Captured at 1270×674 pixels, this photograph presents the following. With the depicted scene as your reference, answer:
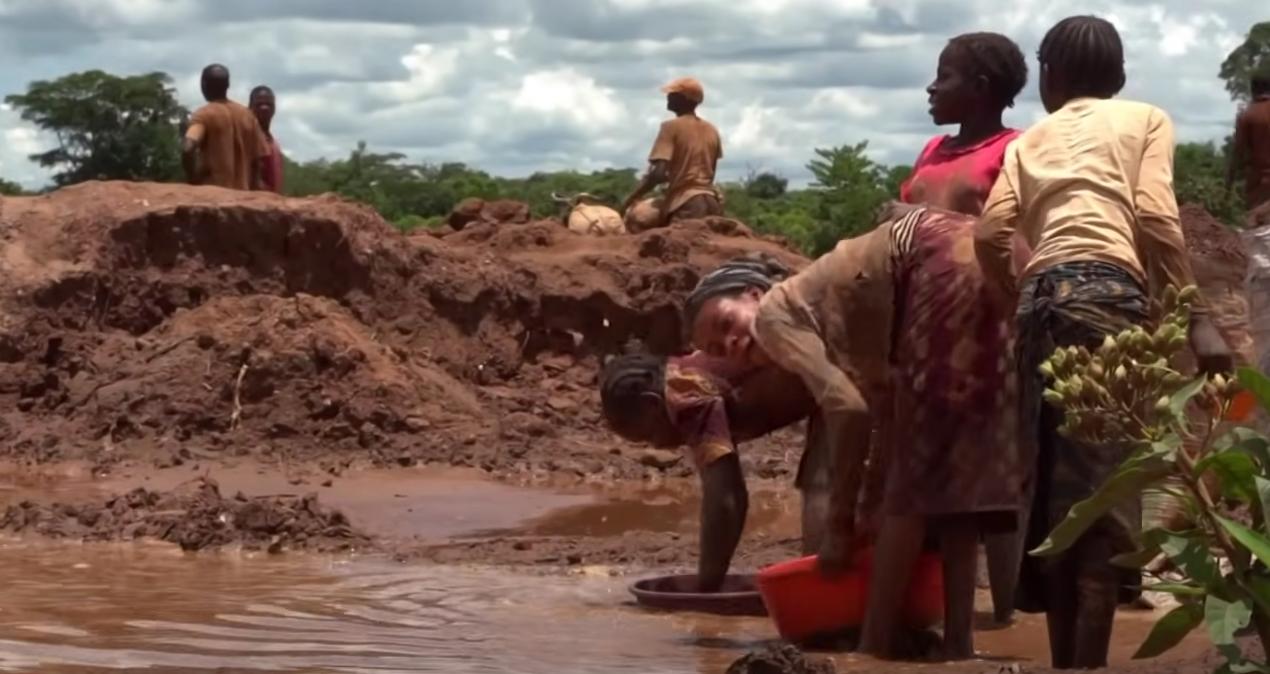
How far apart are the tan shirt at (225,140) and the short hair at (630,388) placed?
806 cm

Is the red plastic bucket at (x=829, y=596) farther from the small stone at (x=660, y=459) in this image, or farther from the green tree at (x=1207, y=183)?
the green tree at (x=1207, y=183)

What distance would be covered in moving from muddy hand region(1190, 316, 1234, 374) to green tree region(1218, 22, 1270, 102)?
23.7 metres

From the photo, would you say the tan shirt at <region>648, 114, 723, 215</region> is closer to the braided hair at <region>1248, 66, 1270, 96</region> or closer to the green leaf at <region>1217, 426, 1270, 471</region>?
the braided hair at <region>1248, 66, 1270, 96</region>

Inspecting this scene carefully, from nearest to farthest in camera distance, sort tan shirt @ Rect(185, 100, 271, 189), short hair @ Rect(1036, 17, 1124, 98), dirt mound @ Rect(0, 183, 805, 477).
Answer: short hair @ Rect(1036, 17, 1124, 98), dirt mound @ Rect(0, 183, 805, 477), tan shirt @ Rect(185, 100, 271, 189)

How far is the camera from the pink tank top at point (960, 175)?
543 cm

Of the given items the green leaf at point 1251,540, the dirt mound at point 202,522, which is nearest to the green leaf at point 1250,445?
the green leaf at point 1251,540

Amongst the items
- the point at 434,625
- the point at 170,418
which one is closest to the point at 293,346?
the point at 170,418

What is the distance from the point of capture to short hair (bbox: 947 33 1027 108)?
17.9ft

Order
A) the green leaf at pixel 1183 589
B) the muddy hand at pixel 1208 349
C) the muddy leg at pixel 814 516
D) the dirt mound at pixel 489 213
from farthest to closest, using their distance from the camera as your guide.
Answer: the dirt mound at pixel 489 213 → the muddy leg at pixel 814 516 → the muddy hand at pixel 1208 349 → the green leaf at pixel 1183 589

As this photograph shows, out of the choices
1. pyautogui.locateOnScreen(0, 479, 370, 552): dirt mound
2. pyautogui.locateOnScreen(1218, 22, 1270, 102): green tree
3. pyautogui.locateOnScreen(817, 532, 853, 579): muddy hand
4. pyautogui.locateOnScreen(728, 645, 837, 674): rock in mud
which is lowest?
pyautogui.locateOnScreen(0, 479, 370, 552): dirt mound

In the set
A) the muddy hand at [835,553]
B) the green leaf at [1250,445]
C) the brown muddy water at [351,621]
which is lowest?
the brown muddy water at [351,621]

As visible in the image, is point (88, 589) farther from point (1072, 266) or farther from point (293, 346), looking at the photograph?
point (293, 346)

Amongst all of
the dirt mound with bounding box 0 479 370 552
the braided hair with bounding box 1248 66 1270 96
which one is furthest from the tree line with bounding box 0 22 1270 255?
the dirt mound with bounding box 0 479 370 552

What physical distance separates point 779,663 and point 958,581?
3.08 feet
